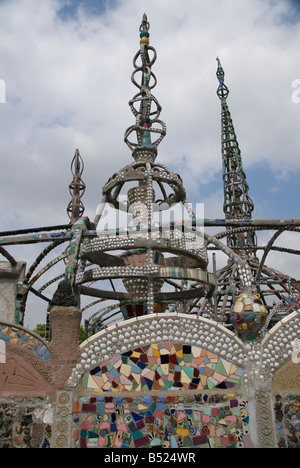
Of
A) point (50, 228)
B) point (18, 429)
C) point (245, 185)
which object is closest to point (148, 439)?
point (18, 429)

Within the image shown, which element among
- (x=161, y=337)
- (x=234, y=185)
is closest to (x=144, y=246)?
(x=161, y=337)

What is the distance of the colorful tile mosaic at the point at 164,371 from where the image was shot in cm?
585

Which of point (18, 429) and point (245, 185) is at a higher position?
point (245, 185)

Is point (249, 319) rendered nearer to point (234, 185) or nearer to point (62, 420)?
point (62, 420)

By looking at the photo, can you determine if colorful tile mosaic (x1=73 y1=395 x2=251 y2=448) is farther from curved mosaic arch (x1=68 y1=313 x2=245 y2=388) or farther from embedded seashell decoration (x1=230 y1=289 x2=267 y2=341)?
embedded seashell decoration (x1=230 y1=289 x2=267 y2=341)

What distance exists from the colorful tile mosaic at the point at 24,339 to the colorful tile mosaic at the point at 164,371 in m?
0.69

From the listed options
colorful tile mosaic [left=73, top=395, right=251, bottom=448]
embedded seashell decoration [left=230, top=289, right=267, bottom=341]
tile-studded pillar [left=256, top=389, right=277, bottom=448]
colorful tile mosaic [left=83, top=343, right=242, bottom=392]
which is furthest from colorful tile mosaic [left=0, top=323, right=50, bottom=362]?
tile-studded pillar [left=256, top=389, right=277, bottom=448]

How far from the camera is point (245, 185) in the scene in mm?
22547

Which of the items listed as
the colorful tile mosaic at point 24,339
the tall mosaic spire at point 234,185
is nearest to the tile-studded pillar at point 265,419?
the colorful tile mosaic at point 24,339

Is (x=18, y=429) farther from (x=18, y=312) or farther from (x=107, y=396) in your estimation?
(x=18, y=312)

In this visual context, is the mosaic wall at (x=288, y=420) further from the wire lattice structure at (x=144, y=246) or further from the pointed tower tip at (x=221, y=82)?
the pointed tower tip at (x=221, y=82)

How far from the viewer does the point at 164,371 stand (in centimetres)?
590

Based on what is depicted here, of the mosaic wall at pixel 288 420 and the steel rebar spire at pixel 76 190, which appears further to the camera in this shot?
the steel rebar spire at pixel 76 190
